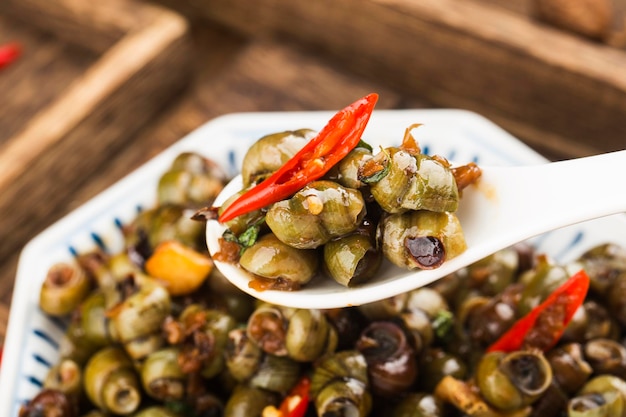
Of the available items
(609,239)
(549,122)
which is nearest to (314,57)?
(549,122)

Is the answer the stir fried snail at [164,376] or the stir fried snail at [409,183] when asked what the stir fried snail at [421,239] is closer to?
the stir fried snail at [409,183]

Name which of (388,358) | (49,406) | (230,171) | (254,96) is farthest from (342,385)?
(254,96)

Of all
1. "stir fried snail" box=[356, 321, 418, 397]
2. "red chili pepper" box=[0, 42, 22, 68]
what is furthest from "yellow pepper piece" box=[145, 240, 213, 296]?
"red chili pepper" box=[0, 42, 22, 68]

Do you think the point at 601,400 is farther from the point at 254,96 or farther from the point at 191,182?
the point at 254,96

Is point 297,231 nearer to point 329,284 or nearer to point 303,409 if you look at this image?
point 329,284

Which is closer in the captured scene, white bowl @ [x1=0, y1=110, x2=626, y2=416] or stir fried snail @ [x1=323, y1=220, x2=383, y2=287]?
stir fried snail @ [x1=323, y1=220, x2=383, y2=287]

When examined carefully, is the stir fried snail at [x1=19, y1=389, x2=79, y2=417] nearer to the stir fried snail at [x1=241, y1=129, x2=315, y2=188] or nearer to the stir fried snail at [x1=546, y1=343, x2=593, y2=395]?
the stir fried snail at [x1=241, y1=129, x2=315, y2=188]
